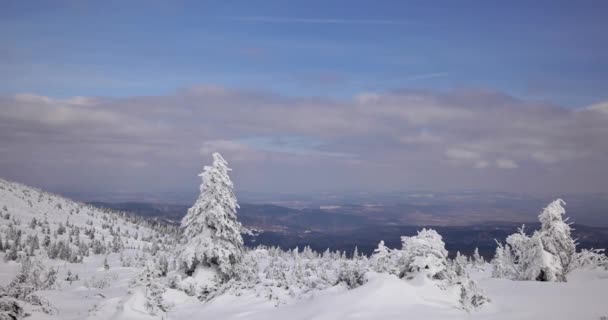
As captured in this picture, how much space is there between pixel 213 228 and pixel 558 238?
23790 millimetres

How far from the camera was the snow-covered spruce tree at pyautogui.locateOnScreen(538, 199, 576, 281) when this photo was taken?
29531 mm

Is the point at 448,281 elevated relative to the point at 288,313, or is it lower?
elevated

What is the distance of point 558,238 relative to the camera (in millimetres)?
29578

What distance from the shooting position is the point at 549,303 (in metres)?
11.8

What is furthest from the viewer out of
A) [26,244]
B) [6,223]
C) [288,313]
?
[6,223]

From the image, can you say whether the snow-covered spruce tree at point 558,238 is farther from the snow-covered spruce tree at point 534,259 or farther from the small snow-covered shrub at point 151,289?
the small snow-covered shrub at point 151,289

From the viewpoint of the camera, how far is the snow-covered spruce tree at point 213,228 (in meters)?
22.9

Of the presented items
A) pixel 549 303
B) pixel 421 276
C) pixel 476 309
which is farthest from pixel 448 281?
pixel 549 303

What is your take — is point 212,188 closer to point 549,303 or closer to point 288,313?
point 288,313

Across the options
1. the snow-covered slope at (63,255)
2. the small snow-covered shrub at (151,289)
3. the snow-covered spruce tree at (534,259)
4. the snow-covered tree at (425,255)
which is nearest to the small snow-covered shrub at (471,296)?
the snow-covered tree at (425,255)

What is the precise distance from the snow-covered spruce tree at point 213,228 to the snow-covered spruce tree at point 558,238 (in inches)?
857

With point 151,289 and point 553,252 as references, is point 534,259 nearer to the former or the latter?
point 553,252

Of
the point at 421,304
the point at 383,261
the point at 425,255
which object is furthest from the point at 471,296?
the point at 383,261

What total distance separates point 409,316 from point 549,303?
14.5ft
